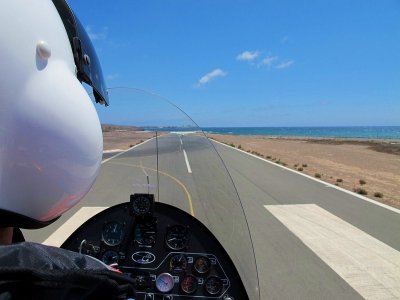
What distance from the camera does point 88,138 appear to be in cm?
162

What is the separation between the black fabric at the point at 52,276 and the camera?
3.18 feet

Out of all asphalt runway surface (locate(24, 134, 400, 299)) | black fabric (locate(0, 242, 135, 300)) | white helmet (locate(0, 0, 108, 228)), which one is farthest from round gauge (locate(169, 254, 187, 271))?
black fabric (locate(0, 242, 135, 300))

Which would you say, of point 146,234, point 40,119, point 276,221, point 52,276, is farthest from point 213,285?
point 276,221

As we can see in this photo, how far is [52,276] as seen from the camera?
39.6 inches

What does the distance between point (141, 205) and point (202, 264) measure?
0.56 metres

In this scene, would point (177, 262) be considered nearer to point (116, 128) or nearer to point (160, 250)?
point (160, 250)

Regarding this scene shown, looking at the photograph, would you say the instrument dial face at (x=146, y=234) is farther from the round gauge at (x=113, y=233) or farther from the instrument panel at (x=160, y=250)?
the round gauge at (x=113, y=233)

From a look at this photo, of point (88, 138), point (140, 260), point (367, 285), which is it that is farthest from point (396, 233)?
point (88, 138)

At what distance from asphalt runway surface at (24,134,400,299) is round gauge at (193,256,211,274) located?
0.59ft

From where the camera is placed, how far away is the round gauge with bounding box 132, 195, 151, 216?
2.82 meters

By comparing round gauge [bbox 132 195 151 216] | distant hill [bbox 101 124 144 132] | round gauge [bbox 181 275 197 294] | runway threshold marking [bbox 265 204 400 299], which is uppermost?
distant hill [bbox 101 124 144 132]

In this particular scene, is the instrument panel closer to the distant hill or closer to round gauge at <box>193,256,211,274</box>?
round gauge at <box>193,256,211,274</box>

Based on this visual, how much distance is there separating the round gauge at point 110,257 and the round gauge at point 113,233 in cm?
6

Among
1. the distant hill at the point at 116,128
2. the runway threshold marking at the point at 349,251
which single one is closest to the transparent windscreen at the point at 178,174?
the distant hill at the point at 116,128
